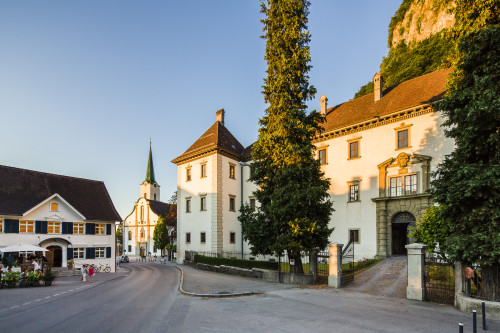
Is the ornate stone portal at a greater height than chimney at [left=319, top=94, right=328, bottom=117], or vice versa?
chimney at [left=319, top=94, right=328, bottom=117]

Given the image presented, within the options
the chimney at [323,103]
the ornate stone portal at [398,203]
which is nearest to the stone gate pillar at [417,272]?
the ornate stone portal at [398,203]

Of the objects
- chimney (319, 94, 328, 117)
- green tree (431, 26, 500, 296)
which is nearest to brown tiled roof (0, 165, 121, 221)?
chimney (319, 94, 328, 117)

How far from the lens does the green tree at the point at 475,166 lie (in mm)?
11125

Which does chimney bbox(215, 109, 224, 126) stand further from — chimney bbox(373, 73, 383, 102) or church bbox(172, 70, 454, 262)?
chimney bbox(373, 73, 383, 102)

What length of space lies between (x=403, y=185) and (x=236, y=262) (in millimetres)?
13989

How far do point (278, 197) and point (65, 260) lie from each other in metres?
22.3

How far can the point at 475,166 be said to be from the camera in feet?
38.7

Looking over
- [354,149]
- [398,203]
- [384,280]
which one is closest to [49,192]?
[354,149]

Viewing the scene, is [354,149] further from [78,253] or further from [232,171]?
[78,253]

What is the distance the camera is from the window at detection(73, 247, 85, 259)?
3116 centimetres

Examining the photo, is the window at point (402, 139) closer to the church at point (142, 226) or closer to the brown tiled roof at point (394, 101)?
the brown tiled roof at point (394, 101)

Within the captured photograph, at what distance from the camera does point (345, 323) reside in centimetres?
1020

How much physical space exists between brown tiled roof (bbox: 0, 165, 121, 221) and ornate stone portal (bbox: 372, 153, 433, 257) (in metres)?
25.7

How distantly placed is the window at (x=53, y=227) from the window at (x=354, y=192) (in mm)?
26254
